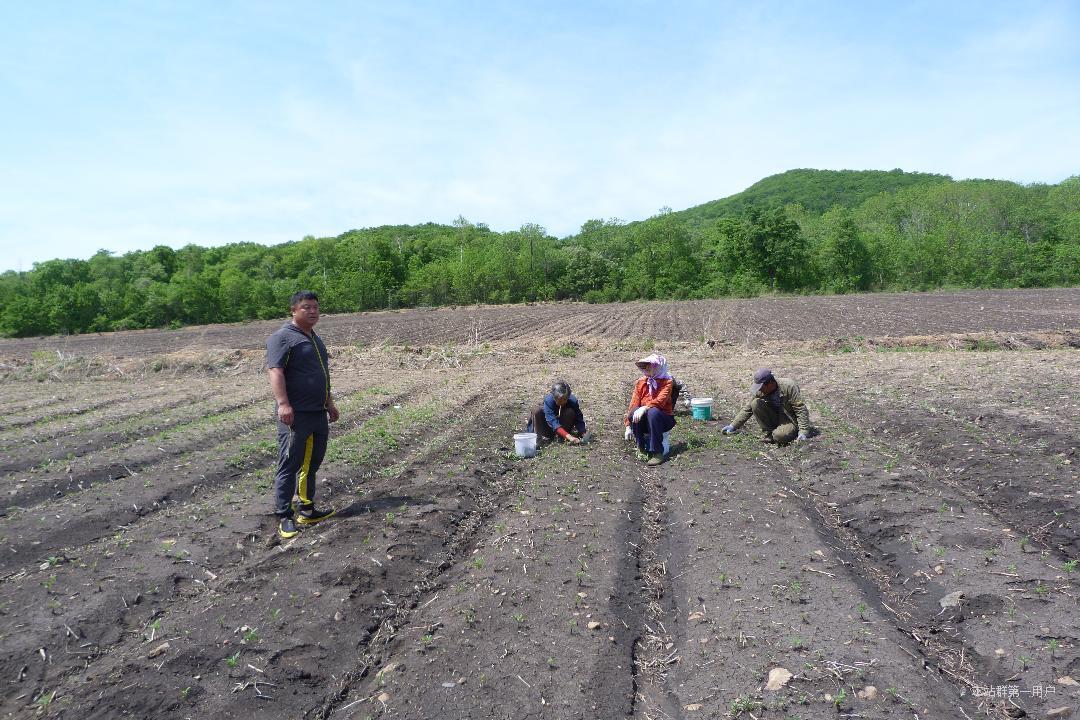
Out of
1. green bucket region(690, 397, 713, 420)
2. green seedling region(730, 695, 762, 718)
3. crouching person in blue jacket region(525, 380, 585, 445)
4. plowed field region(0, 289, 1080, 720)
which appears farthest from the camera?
green bucket region(690, 397, 713, 420)

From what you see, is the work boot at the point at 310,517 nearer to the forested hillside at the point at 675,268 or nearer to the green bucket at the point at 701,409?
the green bucket at the point at 701,409

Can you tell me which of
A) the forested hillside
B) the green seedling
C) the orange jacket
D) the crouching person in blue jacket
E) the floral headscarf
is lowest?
the green seedling

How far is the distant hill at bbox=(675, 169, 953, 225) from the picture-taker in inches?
4739

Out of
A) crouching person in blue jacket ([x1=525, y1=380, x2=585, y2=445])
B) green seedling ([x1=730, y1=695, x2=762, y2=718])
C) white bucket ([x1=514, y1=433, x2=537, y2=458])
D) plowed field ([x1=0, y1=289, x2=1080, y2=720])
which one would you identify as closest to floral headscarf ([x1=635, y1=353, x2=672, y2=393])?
plowed field ([x1=0, y1=289, x2=1080, y2=720])

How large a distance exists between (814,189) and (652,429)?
453 ft

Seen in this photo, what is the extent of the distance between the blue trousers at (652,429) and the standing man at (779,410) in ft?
4.53

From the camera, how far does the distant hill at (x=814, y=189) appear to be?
120m

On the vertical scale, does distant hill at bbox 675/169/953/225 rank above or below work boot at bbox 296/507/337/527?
above

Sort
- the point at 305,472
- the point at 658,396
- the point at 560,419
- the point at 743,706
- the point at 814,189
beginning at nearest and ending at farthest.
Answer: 1. the point at 743,706
2. the point at 305,472
3. the point at 658,396
4. the point at 560,419
5. the point at 814,189

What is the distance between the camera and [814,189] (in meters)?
130

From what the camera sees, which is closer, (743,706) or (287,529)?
(743,706)

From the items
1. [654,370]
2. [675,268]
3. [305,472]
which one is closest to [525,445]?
[654,370]

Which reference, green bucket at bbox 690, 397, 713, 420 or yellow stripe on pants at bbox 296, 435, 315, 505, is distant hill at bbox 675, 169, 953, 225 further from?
yellow stripe on pants at bbox 296, 435, 315, 505

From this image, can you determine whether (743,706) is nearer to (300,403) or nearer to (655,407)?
(300,403)
